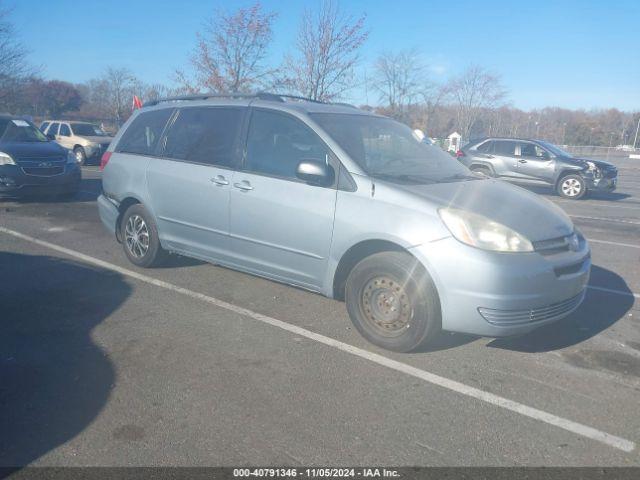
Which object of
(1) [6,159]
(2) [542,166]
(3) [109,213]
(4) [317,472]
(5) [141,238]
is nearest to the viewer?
(4) [317,472]

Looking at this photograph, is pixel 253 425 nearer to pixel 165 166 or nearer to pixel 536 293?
pixel 536 293

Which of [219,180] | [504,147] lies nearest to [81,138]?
[504,147]

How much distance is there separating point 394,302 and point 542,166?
13.1 m

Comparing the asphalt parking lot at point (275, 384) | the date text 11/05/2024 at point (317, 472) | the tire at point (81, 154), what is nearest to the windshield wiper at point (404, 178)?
the asphalt parking lot at point (275, 384)

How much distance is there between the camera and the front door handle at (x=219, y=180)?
15.4ft

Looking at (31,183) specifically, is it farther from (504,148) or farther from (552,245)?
(504,148)

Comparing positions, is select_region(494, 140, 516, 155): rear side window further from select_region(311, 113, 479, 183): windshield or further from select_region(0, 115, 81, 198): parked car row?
select_region(0, 115, 81, 198): parked car row

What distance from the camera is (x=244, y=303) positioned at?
4.79 meters

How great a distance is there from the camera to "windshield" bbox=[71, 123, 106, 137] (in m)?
20.3

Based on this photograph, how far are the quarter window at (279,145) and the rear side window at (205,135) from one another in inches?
8.9

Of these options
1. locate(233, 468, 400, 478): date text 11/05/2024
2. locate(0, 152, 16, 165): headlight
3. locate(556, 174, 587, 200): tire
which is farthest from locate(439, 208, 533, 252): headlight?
locate(556, 174, 587, 200): tire

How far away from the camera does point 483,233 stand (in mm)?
3486

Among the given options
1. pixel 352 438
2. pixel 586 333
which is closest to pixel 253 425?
pixel 352 438

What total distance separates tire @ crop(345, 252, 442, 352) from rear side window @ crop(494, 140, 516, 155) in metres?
13.0
